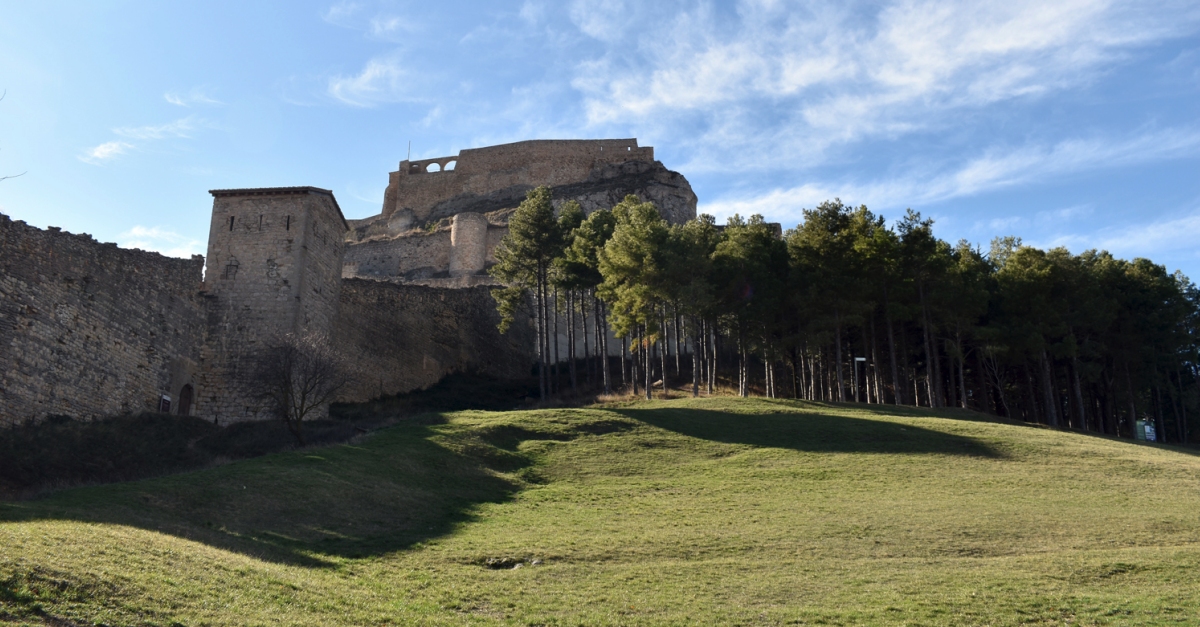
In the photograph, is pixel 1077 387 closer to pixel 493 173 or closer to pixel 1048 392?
pixel 1048 392

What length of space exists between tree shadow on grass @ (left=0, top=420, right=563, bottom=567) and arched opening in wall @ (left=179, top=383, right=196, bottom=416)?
841 centimetres

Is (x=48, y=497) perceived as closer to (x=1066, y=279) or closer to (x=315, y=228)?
(x=315, y=228)

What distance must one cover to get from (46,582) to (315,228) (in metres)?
23.3

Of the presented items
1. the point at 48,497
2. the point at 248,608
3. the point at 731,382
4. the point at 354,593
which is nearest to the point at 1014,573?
the point at 354,593

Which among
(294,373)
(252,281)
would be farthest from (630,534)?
(252,281)

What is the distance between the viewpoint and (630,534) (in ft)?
53.2

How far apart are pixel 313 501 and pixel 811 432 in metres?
14.8

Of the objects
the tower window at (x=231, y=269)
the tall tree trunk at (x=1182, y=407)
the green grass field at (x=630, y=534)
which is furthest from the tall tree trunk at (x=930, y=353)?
the tower window at (x=231, y=269)

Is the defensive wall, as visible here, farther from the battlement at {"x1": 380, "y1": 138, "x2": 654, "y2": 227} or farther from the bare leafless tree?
the bare leafless tree

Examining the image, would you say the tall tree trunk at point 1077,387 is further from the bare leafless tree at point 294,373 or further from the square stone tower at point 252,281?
the square stone tower at point 252,281

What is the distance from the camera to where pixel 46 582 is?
9.29 metres

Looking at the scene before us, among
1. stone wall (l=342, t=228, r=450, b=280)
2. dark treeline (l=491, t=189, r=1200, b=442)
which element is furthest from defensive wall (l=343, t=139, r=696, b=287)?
dark treeline (l=491, t=189, r=1200, b=442)

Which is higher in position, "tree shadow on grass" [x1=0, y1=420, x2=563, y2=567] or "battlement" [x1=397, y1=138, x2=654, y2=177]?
"battlement" [x1=397, y1=138, x2=654, y2=177]

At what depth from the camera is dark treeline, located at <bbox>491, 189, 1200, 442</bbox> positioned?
3391 cm
